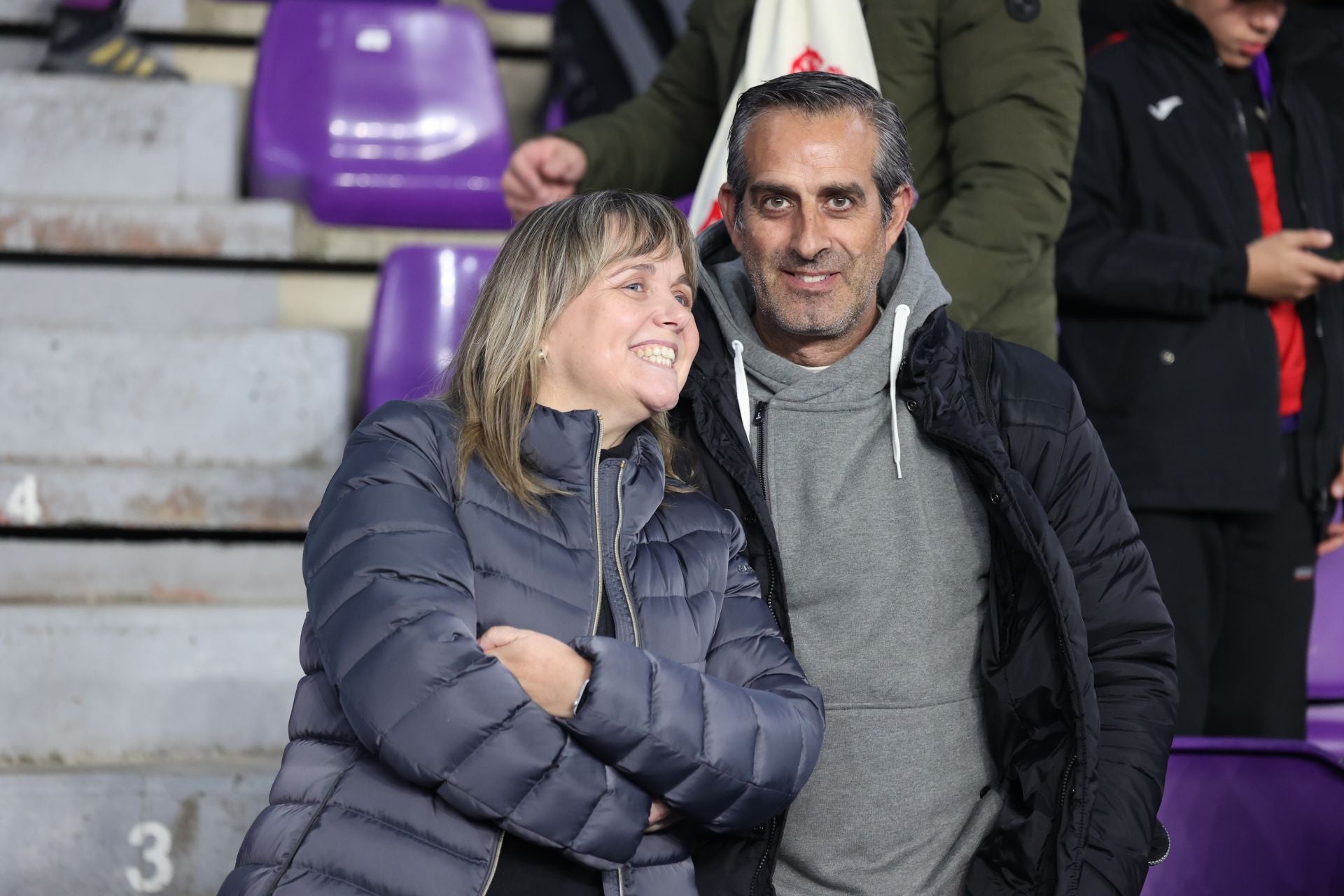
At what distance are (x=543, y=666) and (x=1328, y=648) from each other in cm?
199

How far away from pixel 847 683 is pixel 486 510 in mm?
457

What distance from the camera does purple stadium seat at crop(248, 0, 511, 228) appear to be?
3508mm

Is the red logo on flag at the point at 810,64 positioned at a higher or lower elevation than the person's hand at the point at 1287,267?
higher

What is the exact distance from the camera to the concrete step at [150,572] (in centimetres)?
273

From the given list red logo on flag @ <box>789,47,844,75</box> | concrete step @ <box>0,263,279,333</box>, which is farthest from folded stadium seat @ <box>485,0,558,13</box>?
red logo on flag @ <box>789,47,844,75</box>

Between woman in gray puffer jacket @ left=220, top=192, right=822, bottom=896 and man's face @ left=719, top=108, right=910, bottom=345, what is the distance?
14cm

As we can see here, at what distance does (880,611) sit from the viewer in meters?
1.67

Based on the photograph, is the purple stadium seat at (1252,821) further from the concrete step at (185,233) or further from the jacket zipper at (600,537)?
the concrete step at (185,233)

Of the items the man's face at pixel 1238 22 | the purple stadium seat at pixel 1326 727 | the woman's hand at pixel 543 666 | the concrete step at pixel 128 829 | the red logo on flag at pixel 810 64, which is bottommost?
the purple stadium seat at pixel 1326 727

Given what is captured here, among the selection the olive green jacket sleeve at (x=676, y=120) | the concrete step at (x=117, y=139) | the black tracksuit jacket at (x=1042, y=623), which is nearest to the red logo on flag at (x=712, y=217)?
the olive green jacket sleeve at (x=676, y=120)

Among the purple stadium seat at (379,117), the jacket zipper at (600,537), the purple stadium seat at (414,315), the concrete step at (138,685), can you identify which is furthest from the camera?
the purple stadium seat at (379,117)

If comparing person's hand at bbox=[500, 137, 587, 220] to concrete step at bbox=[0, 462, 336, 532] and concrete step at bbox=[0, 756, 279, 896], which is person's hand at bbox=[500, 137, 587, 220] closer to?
concrete step at bbox=[0, 462, 336, 532]

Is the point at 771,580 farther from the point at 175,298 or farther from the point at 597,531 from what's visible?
the point at 175,298

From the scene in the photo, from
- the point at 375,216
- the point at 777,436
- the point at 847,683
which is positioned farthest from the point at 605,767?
the point at 375,216
